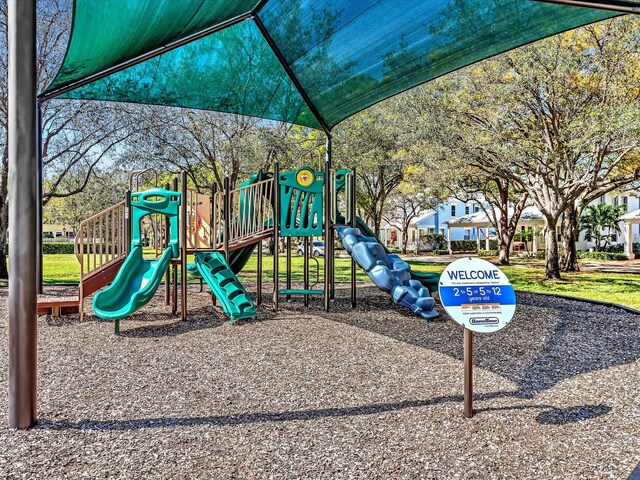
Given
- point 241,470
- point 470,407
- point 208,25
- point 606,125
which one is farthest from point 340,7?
point 606,125

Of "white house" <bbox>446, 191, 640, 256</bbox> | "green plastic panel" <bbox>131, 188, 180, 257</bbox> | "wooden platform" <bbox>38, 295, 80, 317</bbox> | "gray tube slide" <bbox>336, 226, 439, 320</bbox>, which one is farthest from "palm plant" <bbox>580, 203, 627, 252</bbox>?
"wooden platform" <bbox>38, 295, 80, 317</bbox>

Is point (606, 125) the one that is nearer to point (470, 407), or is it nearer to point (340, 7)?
point (340, 7)

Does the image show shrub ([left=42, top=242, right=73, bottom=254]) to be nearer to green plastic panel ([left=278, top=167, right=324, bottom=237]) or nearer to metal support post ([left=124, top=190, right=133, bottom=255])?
metal support post ([left=124, top=190, right=133, bottom=255])

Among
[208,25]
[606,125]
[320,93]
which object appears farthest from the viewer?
[606,125]

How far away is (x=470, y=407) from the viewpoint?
320 cm

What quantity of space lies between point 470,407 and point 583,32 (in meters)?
12.7

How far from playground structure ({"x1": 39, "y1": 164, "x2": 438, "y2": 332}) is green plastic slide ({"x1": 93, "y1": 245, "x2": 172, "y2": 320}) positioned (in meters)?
0.01

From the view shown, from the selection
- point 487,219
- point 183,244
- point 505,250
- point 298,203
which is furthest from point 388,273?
point 487,219

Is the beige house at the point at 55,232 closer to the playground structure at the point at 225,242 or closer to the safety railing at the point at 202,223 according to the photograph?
the safety railing at the point at 202,223

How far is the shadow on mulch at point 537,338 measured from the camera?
14.4 ft

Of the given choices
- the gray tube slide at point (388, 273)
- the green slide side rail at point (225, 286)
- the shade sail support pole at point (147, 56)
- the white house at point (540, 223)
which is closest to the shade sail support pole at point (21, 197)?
the green slide side rail at point (225, 286)

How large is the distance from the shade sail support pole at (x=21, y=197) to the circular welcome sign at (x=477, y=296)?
260 cm

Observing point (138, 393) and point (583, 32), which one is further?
point (583, 32)

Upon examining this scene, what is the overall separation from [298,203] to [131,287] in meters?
2.97
